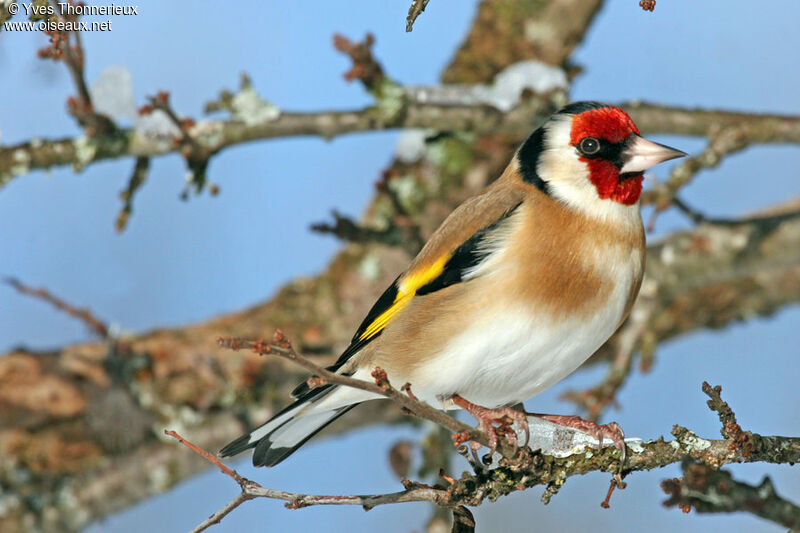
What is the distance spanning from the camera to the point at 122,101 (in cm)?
431

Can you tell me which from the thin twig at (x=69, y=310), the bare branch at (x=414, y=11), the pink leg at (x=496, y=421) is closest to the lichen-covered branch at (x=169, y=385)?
the thin twig at (x=69, y=310)

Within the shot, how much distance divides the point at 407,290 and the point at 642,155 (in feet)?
3.19

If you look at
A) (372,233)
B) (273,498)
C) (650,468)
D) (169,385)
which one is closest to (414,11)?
(273,498)

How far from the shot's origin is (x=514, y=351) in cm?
318

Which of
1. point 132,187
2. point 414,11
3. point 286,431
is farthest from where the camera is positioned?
point 132,187

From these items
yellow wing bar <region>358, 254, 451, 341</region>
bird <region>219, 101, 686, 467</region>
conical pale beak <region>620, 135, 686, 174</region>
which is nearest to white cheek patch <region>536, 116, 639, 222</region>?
bird <region>219, 101, 686, 467</region>

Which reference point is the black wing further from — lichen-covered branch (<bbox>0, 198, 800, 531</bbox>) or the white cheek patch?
lichen-covered branch (<bbox>0, 198, 800, 531</bbox>)

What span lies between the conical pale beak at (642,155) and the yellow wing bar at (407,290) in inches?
28.7

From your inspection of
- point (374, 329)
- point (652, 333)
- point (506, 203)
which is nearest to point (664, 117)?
point (652, 333)

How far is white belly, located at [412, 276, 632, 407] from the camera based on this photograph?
10.4ft

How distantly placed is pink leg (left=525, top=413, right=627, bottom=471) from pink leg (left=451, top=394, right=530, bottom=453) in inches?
6.7

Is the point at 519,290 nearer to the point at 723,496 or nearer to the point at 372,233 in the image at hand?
the point at 723,496

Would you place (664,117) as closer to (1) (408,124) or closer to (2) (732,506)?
(1) (408,124)

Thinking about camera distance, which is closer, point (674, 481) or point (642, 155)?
point (674, 481)
